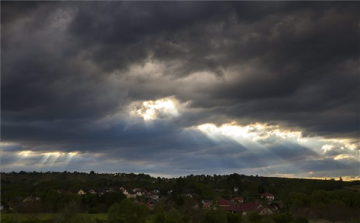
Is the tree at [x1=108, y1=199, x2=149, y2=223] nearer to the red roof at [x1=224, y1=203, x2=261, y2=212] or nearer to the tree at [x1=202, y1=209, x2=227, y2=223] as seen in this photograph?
the tree at [x1=202, y1=209, x2=227, y2=223]

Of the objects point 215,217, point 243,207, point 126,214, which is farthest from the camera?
point 243,207

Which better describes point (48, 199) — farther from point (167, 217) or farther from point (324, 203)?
point (324, 203)

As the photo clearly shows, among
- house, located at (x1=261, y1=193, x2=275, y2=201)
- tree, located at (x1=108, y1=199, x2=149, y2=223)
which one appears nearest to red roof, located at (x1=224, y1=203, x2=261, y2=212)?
house, located at (x1=261, y1=193, x2=275, y2=201)

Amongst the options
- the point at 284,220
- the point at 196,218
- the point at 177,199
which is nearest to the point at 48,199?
the point at 177,199

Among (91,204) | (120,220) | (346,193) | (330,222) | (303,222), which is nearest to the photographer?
(120,220)

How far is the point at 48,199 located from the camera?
129 metres

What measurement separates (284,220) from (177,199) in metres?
47.7

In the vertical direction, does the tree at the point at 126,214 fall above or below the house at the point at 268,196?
below

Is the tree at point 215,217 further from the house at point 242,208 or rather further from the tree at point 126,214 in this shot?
the house at point 242,208

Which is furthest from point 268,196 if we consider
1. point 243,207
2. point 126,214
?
point 126,214

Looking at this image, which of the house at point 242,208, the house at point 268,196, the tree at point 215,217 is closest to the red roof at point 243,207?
the house at point 242,208

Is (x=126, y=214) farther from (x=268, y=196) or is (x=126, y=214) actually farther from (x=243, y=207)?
(x=268, y=196)

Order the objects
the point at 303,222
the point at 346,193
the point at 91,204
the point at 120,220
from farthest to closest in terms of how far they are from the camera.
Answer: the point at 346,193
the point at 91,204
the point at 303,222
the point at 120,220

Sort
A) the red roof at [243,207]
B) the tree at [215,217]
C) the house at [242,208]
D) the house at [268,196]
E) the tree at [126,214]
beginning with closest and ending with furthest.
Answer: the tree at [126,214] → the tree at [215,217] → the house at [242,208] → the red roof at [243,207] → the house at [268,196]
